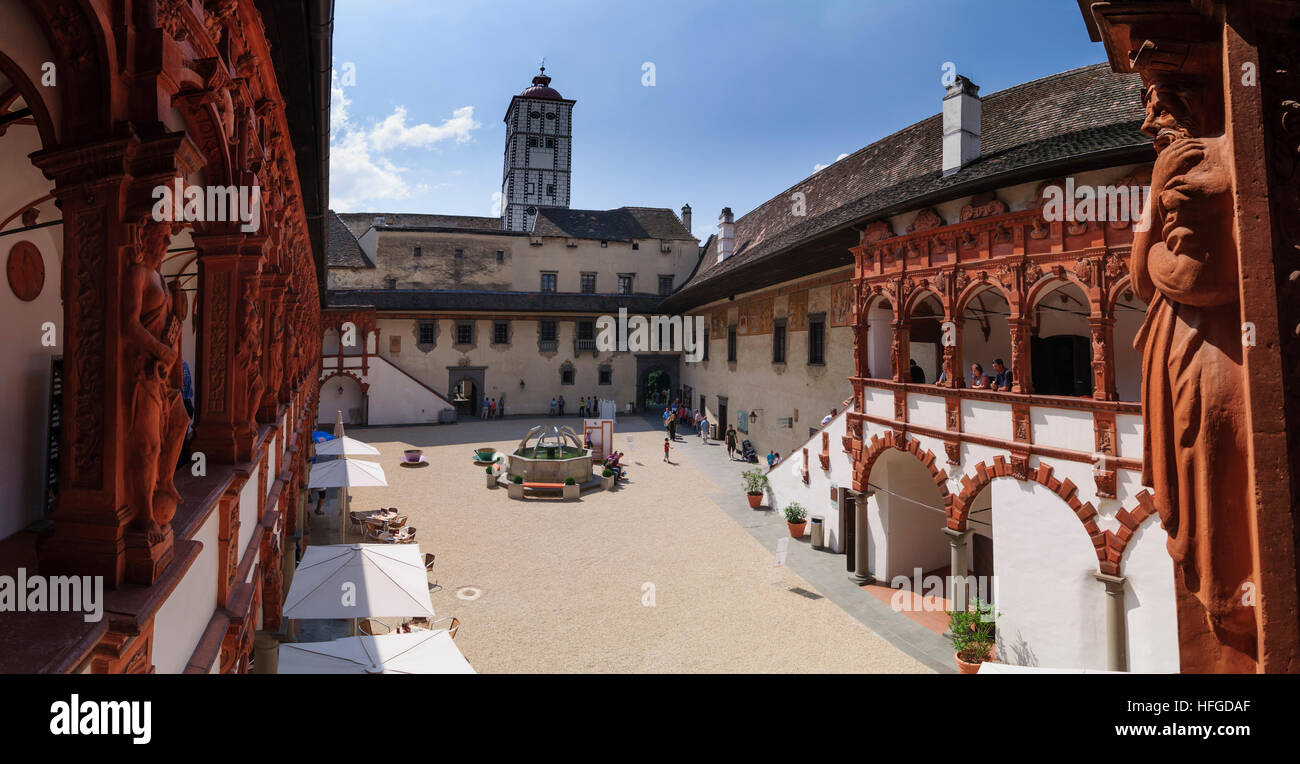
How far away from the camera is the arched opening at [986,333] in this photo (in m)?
14.9

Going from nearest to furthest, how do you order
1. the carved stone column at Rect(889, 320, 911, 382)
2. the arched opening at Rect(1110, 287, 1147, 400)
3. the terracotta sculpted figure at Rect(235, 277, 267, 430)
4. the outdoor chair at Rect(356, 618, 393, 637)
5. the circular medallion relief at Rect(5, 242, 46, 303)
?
the circular medallion relief at Rect(5, 242, 46, 303)
the terracotta sculpted figure at Rect(235, 277, 267, 430)
the outdoor chair at Rect(356, 618, 393, 637)
the arched opening at Rect(1110, 287, 1147, 400)
the carved stone column at Rect(889, 320, 911, 382)

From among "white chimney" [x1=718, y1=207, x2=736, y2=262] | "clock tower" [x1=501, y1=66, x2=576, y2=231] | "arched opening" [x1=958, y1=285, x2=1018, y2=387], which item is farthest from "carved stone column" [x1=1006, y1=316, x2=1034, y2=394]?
"clock tower" [x1=501, y1=66, x2=576, y2=231]

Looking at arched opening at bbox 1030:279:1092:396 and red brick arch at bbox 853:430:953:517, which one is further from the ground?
arched opening at bbox 1030:279:1092:396

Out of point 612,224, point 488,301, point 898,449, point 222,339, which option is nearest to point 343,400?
point 488,301

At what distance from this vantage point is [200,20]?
3.51 metres

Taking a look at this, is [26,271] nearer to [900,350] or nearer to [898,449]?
[900,350]

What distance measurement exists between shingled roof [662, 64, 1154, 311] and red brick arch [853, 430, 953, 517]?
474 cm

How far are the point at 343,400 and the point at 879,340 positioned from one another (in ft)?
101

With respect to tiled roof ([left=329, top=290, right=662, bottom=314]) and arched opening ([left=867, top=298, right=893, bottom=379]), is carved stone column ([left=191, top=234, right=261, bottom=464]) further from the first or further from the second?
tiled roof ([left=329, top=290, right=662, bottom=314])

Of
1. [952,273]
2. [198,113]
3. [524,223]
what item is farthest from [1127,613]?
[524,223]

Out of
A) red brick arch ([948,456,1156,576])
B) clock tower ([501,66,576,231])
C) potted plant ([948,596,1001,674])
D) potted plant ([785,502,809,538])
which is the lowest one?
potted plant ([948,596,1001,674])

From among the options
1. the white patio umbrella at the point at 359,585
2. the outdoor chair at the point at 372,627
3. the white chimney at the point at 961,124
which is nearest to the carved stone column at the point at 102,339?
the white patio umbrella at the point at 359,585

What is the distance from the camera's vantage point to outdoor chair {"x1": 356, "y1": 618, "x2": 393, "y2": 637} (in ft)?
33.1

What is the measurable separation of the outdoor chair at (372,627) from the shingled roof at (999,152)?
40.1 feet
